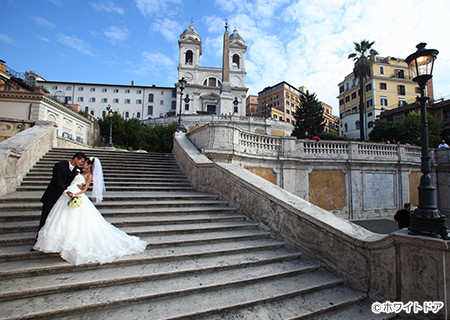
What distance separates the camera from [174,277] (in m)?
3.29

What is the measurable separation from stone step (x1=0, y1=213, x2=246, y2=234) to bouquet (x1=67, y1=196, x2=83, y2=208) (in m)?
1.08

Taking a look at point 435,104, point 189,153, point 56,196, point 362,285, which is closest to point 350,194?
point 189,153

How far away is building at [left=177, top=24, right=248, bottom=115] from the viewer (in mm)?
56969

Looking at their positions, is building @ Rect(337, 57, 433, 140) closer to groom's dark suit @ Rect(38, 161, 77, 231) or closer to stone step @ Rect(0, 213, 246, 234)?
stone step @ Rect(0, 213, 246, 234)

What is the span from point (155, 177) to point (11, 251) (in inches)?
196

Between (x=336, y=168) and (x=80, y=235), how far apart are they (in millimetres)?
12947

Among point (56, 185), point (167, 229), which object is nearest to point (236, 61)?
point (167, 229)

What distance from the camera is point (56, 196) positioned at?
376 centimetres

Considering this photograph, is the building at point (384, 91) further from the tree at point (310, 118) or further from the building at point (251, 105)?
the building at point (251, 105)

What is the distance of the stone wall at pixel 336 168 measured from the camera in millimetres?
10469

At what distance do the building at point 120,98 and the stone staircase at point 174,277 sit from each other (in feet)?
195

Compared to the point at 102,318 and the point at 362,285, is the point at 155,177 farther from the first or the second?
the point at 362,285

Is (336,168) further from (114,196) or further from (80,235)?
(80,235)

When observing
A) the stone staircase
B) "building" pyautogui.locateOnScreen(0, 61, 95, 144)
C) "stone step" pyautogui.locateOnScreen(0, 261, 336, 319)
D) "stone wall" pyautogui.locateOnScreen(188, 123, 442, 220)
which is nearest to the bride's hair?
the stone staircase
